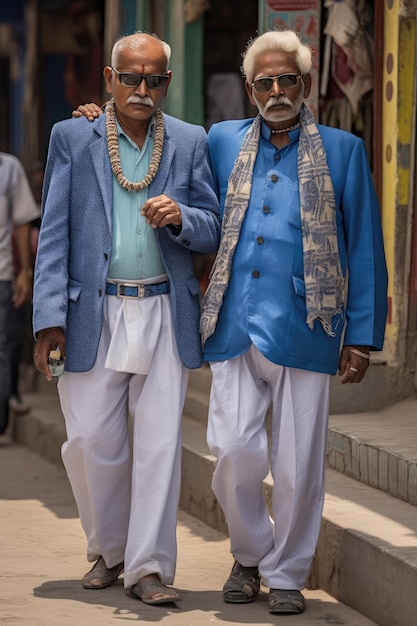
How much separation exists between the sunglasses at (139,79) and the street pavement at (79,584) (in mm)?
1869

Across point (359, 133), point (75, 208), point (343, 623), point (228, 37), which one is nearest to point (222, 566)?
point (343, 623)

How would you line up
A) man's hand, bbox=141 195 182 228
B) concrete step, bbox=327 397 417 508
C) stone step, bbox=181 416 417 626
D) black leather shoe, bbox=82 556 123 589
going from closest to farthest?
→ stone step, bbox=181 416 417 626 → man's hand, bbox=141 195 182 228 → black leather shoe, bbox=82 556 123 589 → concrete step, bbox=327 397 417 508

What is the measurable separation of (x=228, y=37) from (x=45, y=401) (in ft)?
9.33

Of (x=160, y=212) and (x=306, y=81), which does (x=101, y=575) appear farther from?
(x=306, y=81)

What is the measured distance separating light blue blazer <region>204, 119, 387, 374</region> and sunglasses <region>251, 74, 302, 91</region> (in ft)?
0.74

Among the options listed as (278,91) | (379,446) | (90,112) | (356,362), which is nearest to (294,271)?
(356,362)

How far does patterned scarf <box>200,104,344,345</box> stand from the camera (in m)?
5.59

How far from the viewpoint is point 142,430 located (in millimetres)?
5832

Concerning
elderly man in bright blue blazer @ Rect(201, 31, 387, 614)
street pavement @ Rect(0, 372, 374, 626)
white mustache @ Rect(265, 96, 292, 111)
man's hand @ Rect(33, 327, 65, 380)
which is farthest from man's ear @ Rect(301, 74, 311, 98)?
street pavement @ Rect(0, 372, 374, 626)

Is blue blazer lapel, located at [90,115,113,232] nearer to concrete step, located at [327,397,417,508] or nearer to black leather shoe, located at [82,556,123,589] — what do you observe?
black leather shoe, located at [82,556,123,589]

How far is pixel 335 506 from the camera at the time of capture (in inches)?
247

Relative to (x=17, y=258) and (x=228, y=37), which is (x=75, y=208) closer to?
(x=17, y=258)

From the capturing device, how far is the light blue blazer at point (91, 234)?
18.8ft

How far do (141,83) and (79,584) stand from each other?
1.95 m
